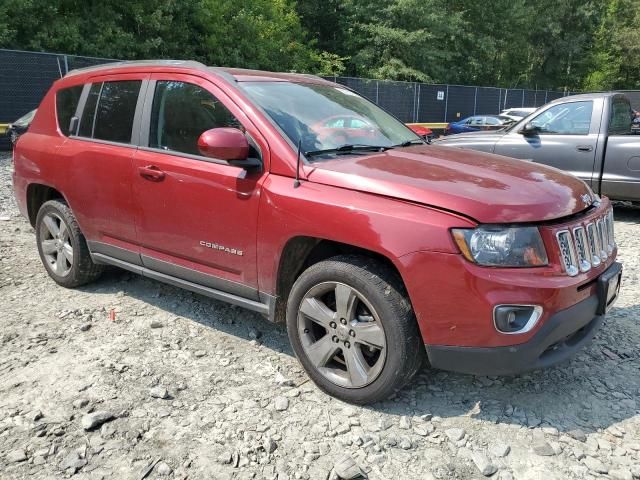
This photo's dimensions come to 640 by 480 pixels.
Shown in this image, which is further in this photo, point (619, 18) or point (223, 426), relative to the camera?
point (619, 18)

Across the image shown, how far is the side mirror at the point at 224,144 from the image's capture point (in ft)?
9.84

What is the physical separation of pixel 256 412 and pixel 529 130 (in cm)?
602

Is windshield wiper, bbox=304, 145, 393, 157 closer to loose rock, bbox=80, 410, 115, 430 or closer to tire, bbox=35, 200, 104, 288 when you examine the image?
loose rock, bbox=80, 410, 115, 430

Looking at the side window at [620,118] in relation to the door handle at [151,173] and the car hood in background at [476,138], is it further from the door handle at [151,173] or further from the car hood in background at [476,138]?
the door handle at [151,173]

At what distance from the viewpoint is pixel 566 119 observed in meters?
7.30

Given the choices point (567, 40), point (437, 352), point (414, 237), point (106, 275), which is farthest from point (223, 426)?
point (567, 40)

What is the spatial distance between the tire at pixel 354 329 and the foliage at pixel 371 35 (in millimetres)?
16877

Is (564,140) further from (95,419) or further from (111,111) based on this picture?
(95,419)

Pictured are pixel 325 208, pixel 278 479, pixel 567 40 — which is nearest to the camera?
pixel 278 479

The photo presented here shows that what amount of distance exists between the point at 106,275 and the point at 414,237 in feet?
10.9

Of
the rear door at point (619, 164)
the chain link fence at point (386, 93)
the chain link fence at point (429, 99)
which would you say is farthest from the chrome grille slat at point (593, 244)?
the chain link fence at point (429, 99)

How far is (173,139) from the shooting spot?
362 centimetres

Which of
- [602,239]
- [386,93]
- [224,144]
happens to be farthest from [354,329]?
[386,93]

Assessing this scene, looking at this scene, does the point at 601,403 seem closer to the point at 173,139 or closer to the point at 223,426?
the point at 223,426
